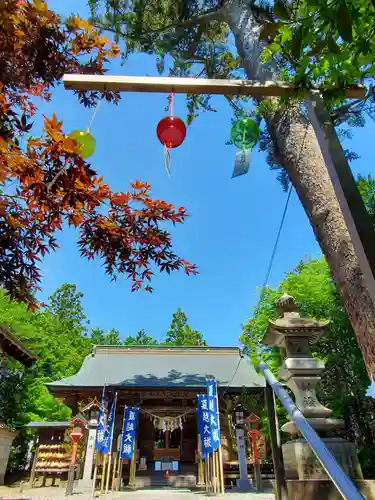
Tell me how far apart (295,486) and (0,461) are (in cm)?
1607

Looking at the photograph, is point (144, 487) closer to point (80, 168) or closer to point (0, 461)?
point (0, 461)

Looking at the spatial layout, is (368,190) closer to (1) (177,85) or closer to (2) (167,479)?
(1) (177,85)

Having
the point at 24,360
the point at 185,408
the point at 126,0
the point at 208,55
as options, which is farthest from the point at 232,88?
the point at 185,408

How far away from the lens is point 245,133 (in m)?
3.51

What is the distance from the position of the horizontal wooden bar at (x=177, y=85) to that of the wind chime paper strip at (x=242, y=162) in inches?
26.0

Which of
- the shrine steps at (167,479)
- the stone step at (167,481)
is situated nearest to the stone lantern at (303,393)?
the shrine steps at (167,479)

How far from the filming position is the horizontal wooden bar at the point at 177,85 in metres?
2.91

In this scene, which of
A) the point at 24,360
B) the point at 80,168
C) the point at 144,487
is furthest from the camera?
the point at 144,487

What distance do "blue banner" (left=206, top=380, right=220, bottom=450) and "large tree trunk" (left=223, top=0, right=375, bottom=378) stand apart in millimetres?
8760

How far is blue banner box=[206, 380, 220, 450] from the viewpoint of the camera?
Answer: 33.4 ft

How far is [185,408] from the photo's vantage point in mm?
14594

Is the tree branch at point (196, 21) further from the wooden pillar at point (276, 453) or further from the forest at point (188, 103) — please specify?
the wooden pillar at point (276, 453)

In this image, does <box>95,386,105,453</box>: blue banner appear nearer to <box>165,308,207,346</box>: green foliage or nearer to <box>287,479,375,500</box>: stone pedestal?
<box>287,479,375,500</box>: stone pedestal

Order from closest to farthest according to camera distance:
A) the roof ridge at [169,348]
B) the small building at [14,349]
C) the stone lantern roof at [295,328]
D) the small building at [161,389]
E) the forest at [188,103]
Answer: the forest at [188,103], the stone lantern roof at [295,328], the small building at [14,349], the small building at [161,389], the roof ridge at [169,348]
